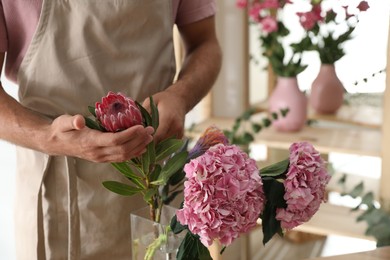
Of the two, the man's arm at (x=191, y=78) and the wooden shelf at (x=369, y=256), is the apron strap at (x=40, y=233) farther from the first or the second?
the wooden shelf at (x=369, y=256)

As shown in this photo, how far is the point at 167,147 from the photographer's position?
73 centimetres

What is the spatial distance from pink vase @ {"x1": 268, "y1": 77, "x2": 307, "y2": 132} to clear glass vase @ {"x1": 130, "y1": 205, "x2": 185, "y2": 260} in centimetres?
147

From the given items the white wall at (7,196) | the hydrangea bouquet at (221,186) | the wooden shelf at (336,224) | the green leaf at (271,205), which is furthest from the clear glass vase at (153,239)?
the wooden shelf at (336,224)

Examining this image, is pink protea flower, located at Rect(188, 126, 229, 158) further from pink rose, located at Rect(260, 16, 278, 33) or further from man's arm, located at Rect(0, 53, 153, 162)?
pink rose, located at Rect(260, 16, 278, 33)

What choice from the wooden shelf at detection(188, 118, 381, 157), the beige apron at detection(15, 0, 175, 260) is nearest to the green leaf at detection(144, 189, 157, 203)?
the beige apron at detection(15, 0, 175, 260)

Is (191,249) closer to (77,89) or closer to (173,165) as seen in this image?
(173,165)

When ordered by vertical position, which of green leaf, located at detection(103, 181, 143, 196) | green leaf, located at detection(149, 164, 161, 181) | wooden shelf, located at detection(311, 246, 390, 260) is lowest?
wooden shelf, located at detection(311, 246, 390, 260)

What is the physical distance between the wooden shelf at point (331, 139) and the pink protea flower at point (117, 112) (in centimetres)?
147

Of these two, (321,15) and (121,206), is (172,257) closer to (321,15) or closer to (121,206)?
(121,206)

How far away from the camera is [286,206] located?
26.6 inches

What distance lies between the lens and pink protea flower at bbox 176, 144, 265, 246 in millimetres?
618

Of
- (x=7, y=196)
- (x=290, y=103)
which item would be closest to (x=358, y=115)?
(x=290, y=103)

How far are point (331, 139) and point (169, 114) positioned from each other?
1350 millimetres

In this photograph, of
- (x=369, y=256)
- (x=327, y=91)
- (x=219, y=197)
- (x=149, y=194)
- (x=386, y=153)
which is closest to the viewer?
(x=219, y=197)
